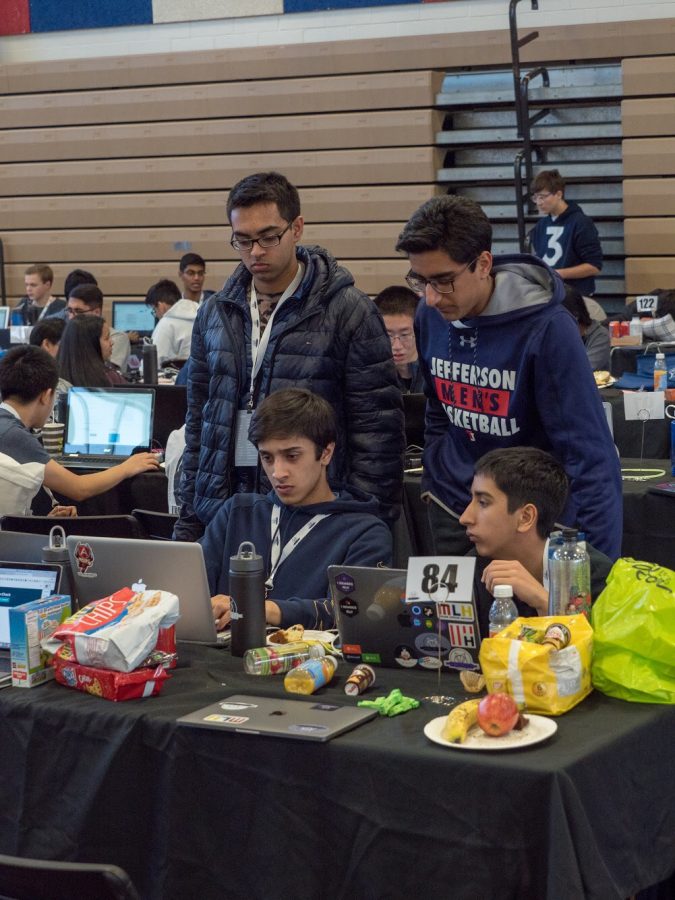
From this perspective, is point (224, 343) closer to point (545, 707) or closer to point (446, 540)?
point (446, 540)

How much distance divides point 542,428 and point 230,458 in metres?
0.81

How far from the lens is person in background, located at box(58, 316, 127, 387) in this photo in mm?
5844

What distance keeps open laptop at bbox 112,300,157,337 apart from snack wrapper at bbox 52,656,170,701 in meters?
8.17

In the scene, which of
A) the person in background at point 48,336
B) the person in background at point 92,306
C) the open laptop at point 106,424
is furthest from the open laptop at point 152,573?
the person in background at point 92,306

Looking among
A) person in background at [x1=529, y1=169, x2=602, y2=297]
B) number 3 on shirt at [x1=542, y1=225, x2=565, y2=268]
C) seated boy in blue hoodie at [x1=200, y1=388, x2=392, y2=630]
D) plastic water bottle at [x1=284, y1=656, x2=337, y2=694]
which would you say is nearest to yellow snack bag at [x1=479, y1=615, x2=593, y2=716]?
plastic water bottle at [x1=284, y1=656, x2=337, y2=694]

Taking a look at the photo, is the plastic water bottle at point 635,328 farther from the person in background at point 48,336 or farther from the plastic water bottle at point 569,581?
the plastic water bottle at point 569,581

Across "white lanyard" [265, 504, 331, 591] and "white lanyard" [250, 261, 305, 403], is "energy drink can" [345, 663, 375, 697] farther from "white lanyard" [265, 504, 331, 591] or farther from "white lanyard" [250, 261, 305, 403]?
"white lanyard" [250, 261, 305, 403]

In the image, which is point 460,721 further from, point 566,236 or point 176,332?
point 566,236

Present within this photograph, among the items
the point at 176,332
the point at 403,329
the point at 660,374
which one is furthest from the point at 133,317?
→ the point at 403,329

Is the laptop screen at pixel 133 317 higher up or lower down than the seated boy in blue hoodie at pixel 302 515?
higher up

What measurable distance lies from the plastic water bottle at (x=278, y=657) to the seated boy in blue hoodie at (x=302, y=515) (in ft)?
1.07

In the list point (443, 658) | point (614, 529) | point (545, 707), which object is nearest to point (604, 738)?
point (545, 707)

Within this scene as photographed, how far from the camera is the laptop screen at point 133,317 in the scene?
1037cm

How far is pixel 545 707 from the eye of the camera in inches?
80.9
